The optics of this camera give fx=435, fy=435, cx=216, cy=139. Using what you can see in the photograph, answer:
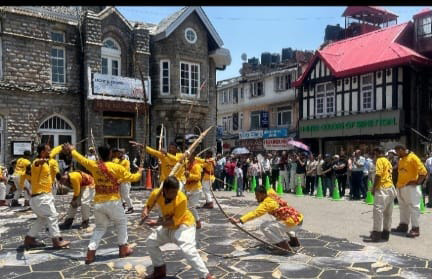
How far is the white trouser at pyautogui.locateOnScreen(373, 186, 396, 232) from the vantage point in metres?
8.37

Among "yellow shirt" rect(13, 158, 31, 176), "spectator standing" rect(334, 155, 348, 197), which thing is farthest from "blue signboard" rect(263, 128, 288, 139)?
"yellow shirt" rect(13, 158, 31, 176)

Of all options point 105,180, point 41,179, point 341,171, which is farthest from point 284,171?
point 105,180

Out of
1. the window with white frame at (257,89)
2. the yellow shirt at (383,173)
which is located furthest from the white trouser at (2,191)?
the window with white frame at (257,89)

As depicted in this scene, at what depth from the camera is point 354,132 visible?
26.4 meters

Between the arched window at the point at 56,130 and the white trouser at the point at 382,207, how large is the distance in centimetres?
1550

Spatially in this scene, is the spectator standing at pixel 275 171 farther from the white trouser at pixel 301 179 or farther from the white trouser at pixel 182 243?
the white trouser at pixel 182 243

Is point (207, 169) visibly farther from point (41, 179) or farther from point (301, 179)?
point (301, 179)

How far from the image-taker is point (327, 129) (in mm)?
28156

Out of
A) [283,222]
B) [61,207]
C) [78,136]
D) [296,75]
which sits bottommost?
[61,207]

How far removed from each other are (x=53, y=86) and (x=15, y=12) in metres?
3.51

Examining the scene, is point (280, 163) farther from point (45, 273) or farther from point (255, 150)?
point (255, 150)

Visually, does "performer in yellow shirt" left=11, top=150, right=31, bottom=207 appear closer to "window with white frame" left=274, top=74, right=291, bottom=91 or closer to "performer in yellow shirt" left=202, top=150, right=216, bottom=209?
"performer in yellow shirt" left=202, top=150, right=216, bottom=209

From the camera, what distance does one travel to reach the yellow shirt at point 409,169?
8.74 metres
